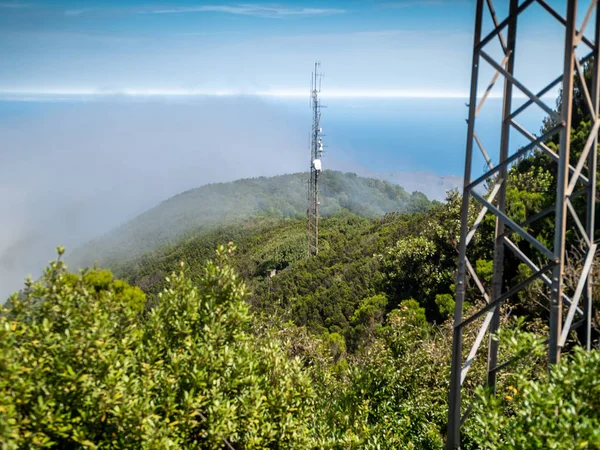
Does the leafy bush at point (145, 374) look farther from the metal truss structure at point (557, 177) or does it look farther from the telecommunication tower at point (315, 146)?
the telecommunication tower at point (315, 146)

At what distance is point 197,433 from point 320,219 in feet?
203

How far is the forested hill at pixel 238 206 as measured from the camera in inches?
3487

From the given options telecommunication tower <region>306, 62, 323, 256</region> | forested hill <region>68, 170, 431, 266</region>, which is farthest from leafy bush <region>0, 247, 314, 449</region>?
forested hill <region>68, 170, 431, 266</region>

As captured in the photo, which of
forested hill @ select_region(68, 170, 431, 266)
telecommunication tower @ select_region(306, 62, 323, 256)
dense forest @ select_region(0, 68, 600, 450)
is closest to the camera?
dense forest @ select_region(0, 68, 600, 450)

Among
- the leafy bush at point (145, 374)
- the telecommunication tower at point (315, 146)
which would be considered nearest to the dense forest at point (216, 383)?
the leafy bush at point (145, 374)

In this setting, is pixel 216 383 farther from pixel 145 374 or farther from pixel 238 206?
pixel 238 206

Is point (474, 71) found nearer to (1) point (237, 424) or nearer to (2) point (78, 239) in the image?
(1) point (237, 424)

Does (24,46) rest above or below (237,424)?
above

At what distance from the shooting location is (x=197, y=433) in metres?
4.44

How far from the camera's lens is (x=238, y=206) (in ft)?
328

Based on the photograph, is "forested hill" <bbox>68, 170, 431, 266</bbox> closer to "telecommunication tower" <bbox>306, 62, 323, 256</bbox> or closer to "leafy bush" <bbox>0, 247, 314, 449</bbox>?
"telecommunication tower" <bbox>306, 62, 323, 256</bbox>

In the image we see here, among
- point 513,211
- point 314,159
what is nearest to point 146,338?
point 513,211

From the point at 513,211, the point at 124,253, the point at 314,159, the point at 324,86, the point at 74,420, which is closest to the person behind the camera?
the point at 74,420

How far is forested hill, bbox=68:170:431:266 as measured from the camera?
88562mm
